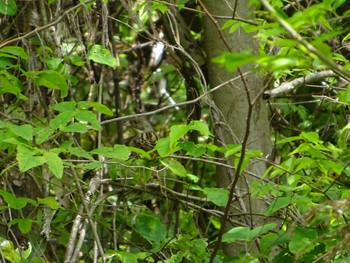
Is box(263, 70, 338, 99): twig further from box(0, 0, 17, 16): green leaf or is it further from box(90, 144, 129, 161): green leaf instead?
box(0, 0, 17, 16): green leaf

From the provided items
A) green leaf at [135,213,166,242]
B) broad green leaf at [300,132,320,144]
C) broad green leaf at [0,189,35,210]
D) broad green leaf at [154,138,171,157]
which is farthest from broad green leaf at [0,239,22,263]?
broad green leaf at [300,132,320,144]

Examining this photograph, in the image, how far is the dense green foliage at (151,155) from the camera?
2320 mm

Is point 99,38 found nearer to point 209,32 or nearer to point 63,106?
point 209,32

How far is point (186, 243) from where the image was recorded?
2.59m

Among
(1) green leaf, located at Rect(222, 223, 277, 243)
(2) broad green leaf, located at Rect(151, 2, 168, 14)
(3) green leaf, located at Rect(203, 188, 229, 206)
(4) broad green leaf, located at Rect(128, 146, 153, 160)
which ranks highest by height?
(2) broad green leaf, located at Rect(151, 2, 168, 14)

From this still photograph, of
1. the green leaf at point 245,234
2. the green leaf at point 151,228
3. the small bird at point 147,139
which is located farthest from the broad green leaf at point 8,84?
the green leaf at point 245,234

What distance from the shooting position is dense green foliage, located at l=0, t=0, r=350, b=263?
2320mm

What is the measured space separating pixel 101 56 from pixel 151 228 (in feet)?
2.10

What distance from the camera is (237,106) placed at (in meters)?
3.12

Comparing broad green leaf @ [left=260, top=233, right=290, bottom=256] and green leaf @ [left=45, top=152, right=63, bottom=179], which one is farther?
broad green leaf @ [left=260, top=233, right=290, bottom=256]

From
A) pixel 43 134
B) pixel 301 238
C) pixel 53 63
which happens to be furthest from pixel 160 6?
pixel 301 238

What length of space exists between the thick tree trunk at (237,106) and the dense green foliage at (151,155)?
0.07 metres

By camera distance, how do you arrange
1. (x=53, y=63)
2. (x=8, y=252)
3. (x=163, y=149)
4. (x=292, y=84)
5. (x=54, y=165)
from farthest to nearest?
(x=292, y=84) → (x=53, y=63) → (x=8, y=252) → (x=163, y=149) → (x=54, y=165)

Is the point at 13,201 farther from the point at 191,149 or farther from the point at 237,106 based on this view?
the point at 237,106
